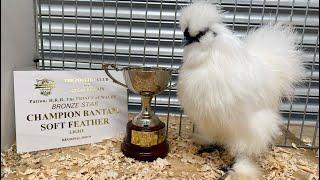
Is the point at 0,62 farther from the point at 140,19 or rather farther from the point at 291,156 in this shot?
the point at 291,156

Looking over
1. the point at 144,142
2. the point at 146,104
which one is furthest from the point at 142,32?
the point at 144,142

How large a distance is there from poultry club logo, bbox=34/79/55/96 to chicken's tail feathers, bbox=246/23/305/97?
0.77 m

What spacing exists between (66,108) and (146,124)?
34 cm

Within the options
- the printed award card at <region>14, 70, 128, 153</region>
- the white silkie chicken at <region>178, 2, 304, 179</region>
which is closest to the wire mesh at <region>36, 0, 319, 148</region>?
the printed award card at <region>14, 70, 128, 153</region>

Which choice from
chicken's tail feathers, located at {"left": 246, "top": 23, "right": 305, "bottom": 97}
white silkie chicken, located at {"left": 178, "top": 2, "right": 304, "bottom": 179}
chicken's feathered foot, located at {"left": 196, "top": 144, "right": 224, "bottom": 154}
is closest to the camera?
white silkie chicken, located at {"left": 178, "top": 2, "right": 304, "bottom": 179}

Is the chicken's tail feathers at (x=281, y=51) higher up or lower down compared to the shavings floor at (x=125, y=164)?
higher up

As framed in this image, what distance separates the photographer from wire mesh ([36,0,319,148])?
1467 mm

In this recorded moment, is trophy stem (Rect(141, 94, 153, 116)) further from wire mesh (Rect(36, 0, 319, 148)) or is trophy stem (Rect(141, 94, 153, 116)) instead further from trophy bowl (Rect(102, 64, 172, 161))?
wire mesh (Rect(36, 0, 319, 148))

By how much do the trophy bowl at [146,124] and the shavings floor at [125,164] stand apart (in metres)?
0.04

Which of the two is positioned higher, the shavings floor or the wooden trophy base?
the wooden trophy base

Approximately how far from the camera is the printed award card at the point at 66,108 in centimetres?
124

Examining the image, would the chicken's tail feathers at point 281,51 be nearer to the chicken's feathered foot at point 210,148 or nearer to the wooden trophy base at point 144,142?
the chicken's feathered foot at point 210,148

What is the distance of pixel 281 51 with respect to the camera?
3.95 feet

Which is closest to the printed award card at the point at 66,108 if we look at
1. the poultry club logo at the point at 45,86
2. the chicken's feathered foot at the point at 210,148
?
the poultry club logo at the point at 45,86
